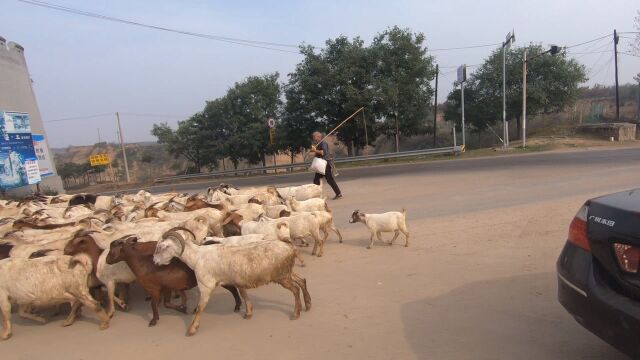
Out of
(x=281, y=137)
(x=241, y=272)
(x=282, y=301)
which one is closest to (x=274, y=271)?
(x=241, y=272)

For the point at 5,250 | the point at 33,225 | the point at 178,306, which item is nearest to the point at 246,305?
the point at 178,306

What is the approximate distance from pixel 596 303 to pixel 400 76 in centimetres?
2658

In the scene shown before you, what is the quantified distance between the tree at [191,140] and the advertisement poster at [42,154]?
1389cm

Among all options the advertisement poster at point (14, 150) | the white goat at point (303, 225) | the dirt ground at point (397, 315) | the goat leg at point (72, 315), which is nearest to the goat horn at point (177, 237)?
the dirt ground at point (397, 315)

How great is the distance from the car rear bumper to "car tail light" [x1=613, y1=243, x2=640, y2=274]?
0.62ft

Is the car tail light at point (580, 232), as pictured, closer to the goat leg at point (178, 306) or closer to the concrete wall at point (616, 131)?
the goat leg at point (178, 306)

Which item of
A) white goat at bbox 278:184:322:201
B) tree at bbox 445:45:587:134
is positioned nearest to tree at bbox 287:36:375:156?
tree at bbox 445:45:587:134

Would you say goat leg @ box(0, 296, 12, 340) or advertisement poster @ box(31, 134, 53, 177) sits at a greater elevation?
advertisement poster @ box(31, 134, 53, 177)

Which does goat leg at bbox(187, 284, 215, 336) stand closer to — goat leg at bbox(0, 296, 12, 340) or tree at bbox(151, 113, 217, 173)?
goat leg at bbox(0, 296, 12, 340)

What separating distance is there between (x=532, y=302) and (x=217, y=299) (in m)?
3.93

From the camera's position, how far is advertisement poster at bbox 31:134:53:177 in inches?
882

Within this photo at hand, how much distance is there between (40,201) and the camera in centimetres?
1207

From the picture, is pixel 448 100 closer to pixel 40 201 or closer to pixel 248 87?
pixel 248 87

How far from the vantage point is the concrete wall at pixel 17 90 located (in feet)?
71.1
